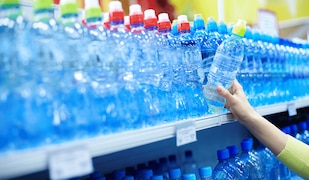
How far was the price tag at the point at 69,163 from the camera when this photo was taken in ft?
2.80

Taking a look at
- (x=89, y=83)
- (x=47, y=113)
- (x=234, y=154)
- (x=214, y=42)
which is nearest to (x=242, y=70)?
(x=214, y=42)

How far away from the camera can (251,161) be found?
1914mm

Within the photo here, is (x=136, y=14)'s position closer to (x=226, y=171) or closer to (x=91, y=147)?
(x=91, y=147)

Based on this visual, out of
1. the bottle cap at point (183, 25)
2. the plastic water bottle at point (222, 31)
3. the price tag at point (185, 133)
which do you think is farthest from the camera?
the plastic water bottle at point (222, 31)

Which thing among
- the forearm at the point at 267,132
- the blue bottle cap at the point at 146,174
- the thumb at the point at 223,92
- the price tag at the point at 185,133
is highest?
the thumb at the point at 223,92

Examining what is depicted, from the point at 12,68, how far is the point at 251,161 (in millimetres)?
1359

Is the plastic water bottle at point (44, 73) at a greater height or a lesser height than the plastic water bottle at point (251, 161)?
greater

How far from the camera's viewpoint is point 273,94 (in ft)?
6.90

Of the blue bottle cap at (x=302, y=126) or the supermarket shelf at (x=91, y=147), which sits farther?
the blue bottle cap at (x=302, y=126)

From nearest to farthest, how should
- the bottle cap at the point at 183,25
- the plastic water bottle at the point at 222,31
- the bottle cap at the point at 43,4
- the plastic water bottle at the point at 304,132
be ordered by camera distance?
1. the bottle cap at the point at 43,4
2. the bottle cap at the point at 183,25
3. the plastic water bottle at the point at 222,31
4. the plastic water bottle at the point at 304,132

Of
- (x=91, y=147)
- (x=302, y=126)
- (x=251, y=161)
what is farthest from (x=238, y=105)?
(x=302, y=126)

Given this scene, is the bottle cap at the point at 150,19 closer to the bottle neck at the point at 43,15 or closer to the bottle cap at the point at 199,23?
the bottle cap at the point at 199,23

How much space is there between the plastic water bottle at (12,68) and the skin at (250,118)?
2.50 feet

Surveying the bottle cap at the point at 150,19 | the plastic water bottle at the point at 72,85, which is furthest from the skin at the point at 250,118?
the plastic water bottle at the point at 72,85
